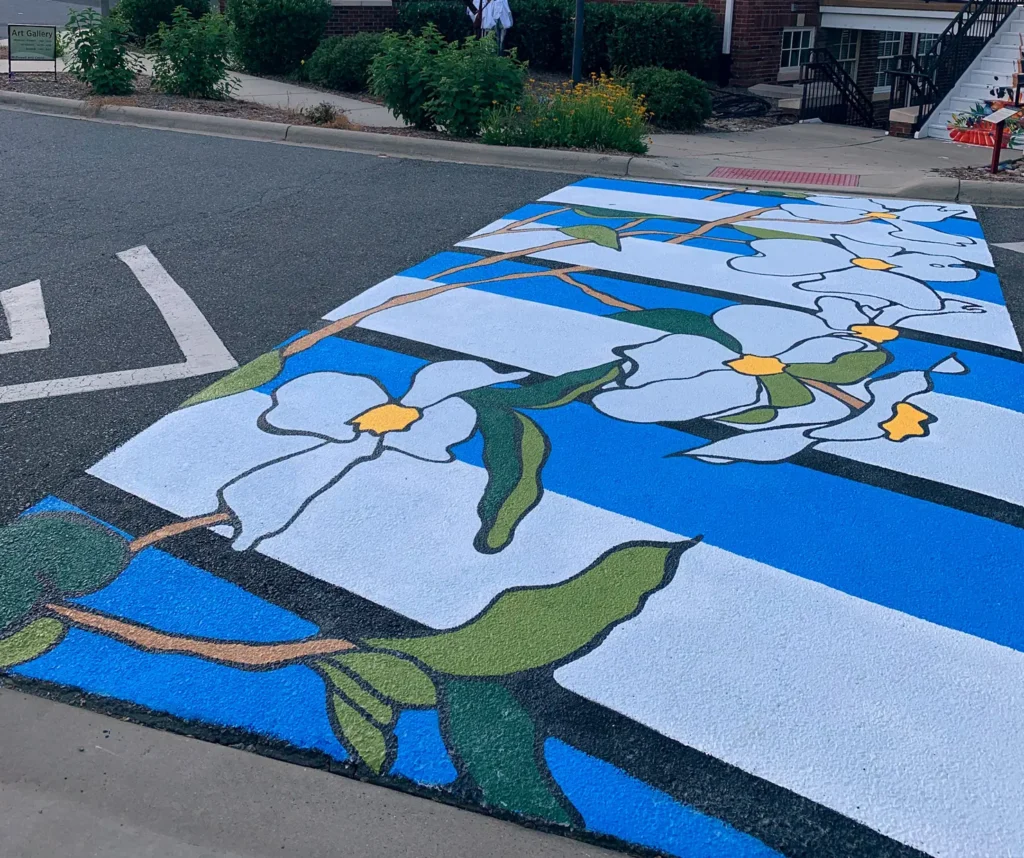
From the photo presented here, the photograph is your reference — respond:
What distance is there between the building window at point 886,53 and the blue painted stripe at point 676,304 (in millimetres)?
17373

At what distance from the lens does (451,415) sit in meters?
4.90

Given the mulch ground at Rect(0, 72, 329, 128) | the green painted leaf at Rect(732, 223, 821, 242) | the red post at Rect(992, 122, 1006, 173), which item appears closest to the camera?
the green painted leaf at Rect(732, 223, 821, 242)

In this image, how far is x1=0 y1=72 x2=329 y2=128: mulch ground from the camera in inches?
507

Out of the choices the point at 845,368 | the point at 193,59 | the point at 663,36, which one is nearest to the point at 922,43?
the point at 663,36

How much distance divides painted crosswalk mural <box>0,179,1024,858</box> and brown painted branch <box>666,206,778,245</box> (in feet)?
6.50

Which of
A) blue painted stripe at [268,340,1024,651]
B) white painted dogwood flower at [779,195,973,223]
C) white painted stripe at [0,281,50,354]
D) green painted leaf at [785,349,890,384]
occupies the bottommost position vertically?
blue painted stripe at [268,340,1024,651]

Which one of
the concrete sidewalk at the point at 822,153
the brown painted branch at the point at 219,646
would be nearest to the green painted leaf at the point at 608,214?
the concrete sidewalk at the point at 822,153

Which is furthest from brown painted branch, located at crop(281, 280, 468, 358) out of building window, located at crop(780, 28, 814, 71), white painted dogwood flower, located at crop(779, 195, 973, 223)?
building window, located at crop(780, 28, 814, 71)

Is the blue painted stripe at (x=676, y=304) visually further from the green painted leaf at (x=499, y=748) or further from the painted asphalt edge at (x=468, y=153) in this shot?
the painted asphalt edge at (x=468, y=153)

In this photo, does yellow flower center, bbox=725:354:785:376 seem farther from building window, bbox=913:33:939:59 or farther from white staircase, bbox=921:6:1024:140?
building window, bbox=913:33:939:59

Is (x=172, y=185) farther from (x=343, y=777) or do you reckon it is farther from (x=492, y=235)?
(x=343, y=777)

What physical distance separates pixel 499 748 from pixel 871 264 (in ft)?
18.6

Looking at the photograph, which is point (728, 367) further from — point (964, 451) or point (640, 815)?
point (640, 815)

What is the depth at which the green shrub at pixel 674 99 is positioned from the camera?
13.9 metres
